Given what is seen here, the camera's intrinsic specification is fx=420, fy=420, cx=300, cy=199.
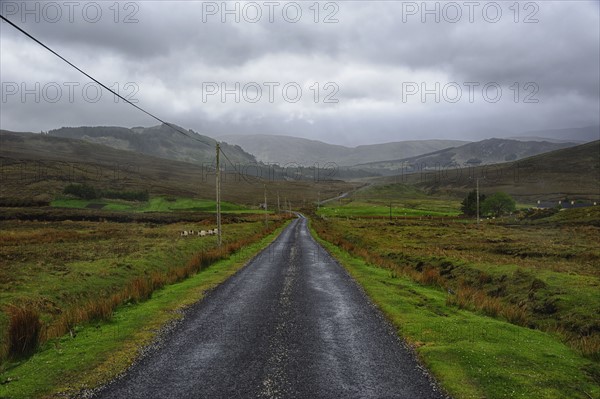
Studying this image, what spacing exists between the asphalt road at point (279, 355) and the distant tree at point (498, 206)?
414 feet

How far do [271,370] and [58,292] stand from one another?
55.0ft

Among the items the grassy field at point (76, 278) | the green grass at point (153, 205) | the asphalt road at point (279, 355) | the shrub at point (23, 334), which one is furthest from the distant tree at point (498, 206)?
the shrub at point (23, 334)

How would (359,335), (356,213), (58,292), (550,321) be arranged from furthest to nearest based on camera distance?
1. (356,213)
2. (58,292)
3. (550,321)
4. (359,335)

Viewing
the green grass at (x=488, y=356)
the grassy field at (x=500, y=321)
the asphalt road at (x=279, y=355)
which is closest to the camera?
the asphalt road at (x=279, y=355)

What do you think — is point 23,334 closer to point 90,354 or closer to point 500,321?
point 90,354

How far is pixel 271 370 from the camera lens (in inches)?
413

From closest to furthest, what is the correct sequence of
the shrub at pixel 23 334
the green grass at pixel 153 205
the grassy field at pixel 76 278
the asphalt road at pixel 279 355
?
the asphalt road at pixel 279 355
the shrub at pixel 23 334
the grassy field at pixel 76 278
the green grass at pixel 153 205

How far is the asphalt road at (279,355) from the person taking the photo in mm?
9453

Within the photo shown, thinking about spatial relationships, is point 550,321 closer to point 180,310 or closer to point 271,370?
point 271,370

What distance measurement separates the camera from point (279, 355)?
38.0ft

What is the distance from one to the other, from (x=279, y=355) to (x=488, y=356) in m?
5.73

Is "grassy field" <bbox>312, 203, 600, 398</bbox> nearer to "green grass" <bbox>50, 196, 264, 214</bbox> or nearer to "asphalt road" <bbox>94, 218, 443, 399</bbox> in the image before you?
"asphalt road" <bbox>94, 218, 443, 399</bbox>

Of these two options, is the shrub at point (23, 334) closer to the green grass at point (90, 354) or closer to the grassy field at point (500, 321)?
the green grass at point (90, 354)

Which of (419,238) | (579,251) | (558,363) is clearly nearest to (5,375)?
(558,363)
